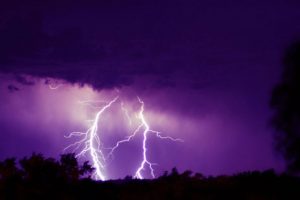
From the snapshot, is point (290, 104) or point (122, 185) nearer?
point (122, 185)

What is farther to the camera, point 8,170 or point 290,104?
point 290,104

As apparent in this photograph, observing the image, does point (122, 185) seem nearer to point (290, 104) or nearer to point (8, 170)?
point (8, 170)

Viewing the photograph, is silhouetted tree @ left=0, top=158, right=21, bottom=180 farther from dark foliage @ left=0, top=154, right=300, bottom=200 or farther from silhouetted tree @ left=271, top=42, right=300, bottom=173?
silhouetted tree @ left=271, top=42, right=300, bottom=173

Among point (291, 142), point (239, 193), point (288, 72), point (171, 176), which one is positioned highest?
point (288, 72)

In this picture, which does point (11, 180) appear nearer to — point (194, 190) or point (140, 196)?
point (140, 196)

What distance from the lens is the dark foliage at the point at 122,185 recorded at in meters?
9.30

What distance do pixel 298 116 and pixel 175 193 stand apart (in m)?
13.3

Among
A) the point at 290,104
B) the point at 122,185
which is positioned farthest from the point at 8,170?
the point at 290,104

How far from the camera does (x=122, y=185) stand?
1061cm

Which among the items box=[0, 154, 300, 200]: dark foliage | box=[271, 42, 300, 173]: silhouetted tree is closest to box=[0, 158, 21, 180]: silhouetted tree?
box=[0, 154, 300, 200]: dark foliage

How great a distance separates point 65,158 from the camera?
477 inches

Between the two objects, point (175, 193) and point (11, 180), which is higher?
point (11, 180)

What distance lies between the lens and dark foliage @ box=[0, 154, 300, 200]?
30.5ft

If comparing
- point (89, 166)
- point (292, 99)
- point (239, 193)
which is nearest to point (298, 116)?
point (292, 99)
